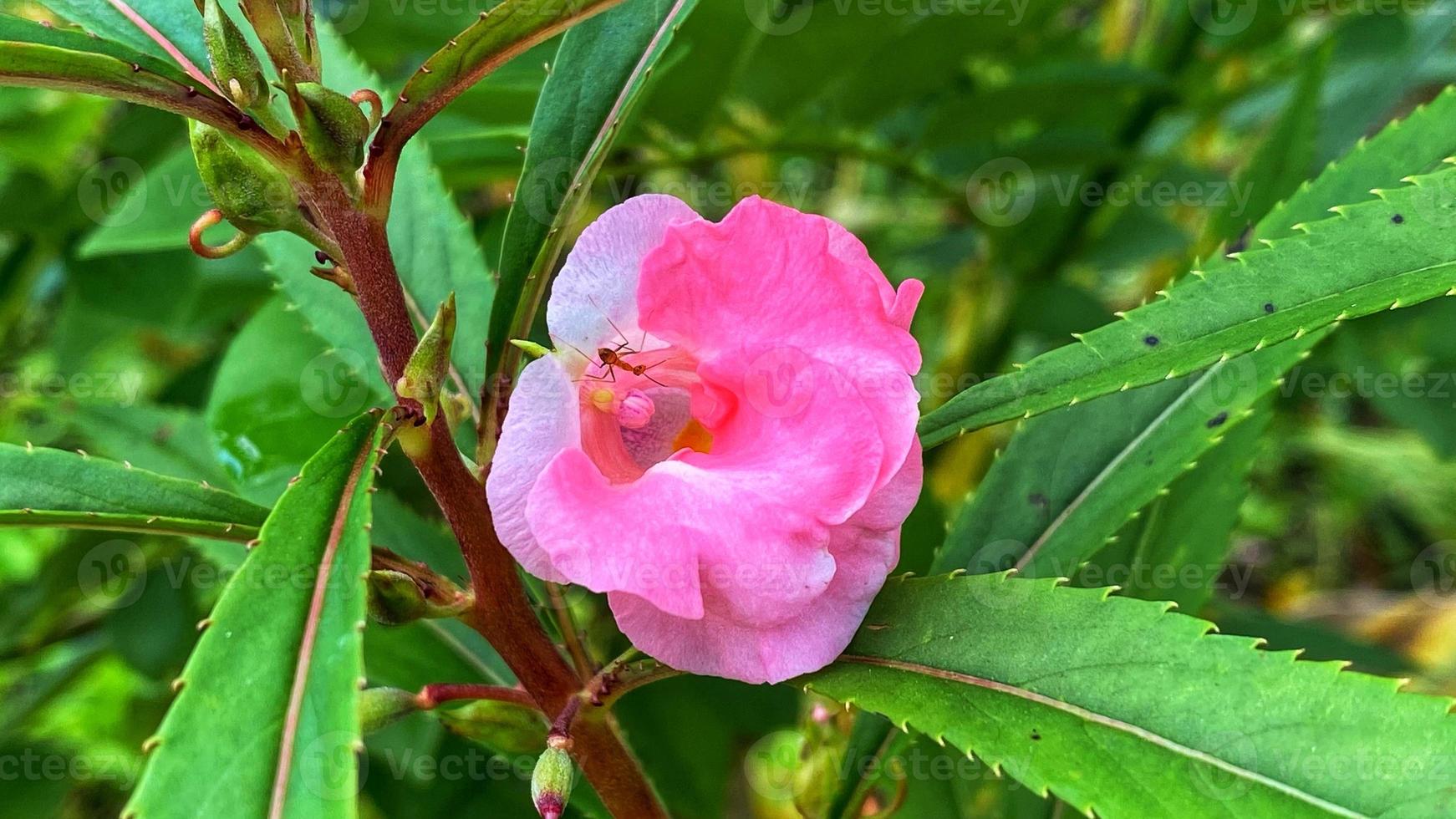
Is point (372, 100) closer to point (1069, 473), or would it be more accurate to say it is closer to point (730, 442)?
point (730, 442)

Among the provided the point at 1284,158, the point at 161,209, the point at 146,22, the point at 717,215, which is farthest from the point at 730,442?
the point at 717,215

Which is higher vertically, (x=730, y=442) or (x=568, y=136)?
(x=568, y=136)

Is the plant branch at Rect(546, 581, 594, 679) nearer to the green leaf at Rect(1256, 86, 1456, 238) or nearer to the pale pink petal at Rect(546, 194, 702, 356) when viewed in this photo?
the pale pink petal at Rect(546, 194, 702, 356)

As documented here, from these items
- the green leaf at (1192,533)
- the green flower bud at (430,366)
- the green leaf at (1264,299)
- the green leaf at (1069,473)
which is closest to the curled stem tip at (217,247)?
the green flower bud at (430,366)

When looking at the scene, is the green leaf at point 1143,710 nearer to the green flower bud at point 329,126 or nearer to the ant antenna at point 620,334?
the ant antenna at point 620,334

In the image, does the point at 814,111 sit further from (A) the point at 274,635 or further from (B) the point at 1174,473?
(A) the point at 274,635

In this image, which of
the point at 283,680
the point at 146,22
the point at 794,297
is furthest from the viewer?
the point at 146,22

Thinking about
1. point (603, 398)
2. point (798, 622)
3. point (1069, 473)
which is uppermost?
point (603, 398)
